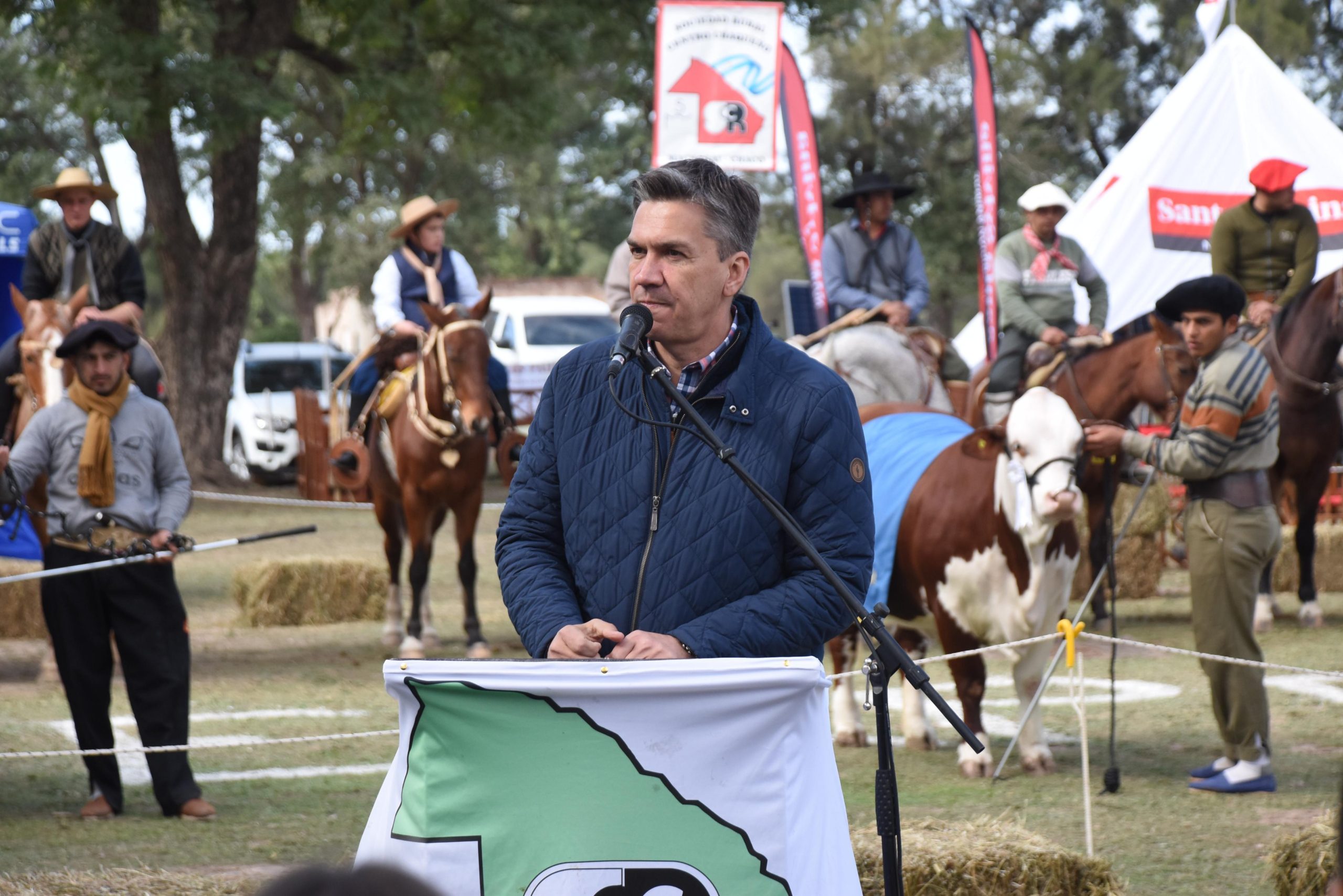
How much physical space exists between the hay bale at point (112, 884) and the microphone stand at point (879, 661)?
2597mm

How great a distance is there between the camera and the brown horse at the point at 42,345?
964 cm

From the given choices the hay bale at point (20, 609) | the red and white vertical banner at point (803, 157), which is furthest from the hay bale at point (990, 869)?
the hay bale at point (20, 609)

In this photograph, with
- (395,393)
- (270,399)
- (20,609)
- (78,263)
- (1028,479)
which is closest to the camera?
(1028,479)

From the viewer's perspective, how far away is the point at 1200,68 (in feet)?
58.2

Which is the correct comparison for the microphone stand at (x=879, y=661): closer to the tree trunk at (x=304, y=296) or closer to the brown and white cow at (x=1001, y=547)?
the brown and white cow at (x=1001, y=547)

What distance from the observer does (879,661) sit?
137 inches

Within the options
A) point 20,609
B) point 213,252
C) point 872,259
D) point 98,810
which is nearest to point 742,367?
point 98,810

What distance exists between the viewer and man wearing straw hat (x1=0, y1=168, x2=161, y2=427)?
10242 millimetres

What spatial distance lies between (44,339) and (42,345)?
0.13 ft

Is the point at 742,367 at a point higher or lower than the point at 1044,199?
lower

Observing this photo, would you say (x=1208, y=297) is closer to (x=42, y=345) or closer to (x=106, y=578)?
(x=106, y=578)

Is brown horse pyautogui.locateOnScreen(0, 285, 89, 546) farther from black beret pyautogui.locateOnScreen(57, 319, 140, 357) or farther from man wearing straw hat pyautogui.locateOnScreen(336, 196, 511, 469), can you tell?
man wearing straw hat pyautogui.locateOnScreen(336, 196, 511, 469)

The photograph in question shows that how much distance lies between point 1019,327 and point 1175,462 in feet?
14.6

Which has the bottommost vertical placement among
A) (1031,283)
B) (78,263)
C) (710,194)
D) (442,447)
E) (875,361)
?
(442,447)
